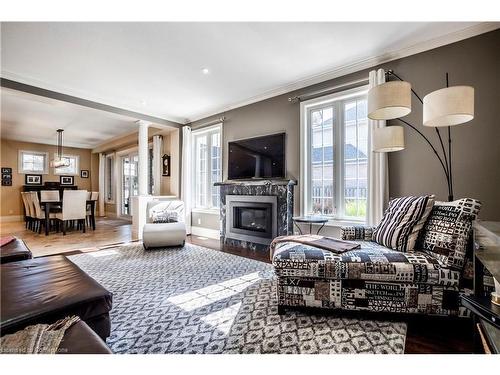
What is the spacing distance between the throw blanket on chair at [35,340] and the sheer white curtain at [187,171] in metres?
4.47

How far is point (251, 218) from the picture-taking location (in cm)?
418

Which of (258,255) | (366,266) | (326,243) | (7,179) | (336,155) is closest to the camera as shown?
(366,266)

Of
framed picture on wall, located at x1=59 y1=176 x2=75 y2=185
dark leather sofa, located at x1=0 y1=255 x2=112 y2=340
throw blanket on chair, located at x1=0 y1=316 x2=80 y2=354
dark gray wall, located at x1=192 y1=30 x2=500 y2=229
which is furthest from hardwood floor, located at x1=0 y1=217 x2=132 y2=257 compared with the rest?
dark gray wall, located at x1=192 y1=30 x2=500 y2=229

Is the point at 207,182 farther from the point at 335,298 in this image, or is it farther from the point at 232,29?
the point at 335,298

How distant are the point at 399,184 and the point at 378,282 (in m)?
1.56

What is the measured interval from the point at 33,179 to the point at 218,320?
965 centimetres

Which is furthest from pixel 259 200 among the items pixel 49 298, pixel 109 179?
pixel 109 179

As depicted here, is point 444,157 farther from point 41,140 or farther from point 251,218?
point 41,140

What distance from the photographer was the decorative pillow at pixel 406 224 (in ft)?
6.45

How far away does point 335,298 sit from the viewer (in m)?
1.79

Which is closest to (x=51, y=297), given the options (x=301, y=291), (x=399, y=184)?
(x=301, y=291)

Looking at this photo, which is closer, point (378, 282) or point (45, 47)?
point (378, 282)

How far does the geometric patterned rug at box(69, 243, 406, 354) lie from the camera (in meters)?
1.49

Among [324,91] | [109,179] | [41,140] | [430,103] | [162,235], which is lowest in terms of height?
[162,235]
